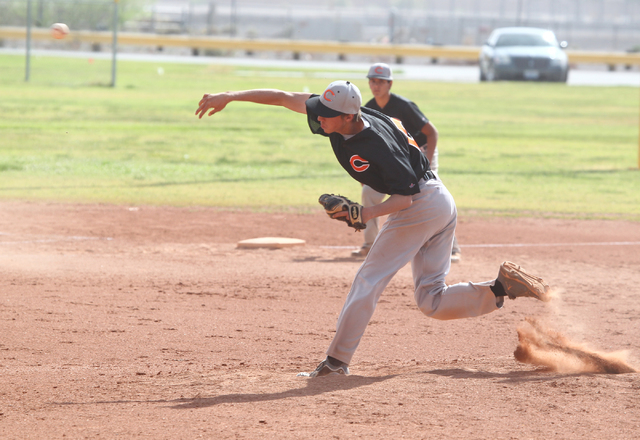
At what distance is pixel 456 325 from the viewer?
702 centimetres

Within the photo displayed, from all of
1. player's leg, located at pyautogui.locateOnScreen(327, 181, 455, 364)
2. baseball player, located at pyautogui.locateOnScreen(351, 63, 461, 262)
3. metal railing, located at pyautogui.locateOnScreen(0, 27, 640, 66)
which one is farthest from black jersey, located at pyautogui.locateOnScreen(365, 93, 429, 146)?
metal railing, located at pyautogui.locateOnScreen(0, 27, 640, 66)

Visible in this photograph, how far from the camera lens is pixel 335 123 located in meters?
4.84

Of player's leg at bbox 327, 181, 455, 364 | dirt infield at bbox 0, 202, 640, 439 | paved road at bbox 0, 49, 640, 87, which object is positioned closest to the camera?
dirt infield at bbox 0, 202, 640, 439

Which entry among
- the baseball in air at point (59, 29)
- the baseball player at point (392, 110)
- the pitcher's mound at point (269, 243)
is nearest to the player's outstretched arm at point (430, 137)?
the baseball player at point (392, 110)

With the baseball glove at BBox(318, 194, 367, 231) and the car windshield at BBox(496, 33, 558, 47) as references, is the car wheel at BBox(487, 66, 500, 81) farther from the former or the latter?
the baseball glove at BBox(318, 194, 367, 231)

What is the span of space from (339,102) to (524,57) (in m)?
30.2

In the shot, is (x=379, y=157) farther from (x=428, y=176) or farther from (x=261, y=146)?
→ (x=261, y=146)

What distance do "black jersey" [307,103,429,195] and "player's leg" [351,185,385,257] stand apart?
3.58 m

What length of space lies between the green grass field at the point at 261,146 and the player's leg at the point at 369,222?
136 inches

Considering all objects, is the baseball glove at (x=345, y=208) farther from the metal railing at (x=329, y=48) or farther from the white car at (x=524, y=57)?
the metal railing at (x=329, y=48)

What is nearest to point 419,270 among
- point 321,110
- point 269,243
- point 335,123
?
point 335,123

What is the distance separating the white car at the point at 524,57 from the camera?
3321 centimetres

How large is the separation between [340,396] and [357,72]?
3078 centimetres

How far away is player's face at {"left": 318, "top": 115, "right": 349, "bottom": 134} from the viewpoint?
4.82 metres
